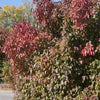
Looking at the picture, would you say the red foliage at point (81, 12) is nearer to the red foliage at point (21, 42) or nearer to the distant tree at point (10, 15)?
the red foliage at point (21, 42)

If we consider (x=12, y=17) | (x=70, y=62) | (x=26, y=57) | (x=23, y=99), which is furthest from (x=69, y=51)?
(x=12, y=17)

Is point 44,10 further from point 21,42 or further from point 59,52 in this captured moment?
point 59,52

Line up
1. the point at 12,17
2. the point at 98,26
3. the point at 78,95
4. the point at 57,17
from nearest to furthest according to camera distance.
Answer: the point at 78,95 → the point at 98,26 → the point at 57,17 → the point at 12,17

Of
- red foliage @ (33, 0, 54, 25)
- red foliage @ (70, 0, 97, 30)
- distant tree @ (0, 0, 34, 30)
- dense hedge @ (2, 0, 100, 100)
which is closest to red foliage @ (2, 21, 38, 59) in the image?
dense hedge @ (2, 0, 100, 100)

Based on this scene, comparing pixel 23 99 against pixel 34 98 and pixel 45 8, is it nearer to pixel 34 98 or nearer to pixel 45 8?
pixel 34 98

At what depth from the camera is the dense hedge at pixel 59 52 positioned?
3.32m

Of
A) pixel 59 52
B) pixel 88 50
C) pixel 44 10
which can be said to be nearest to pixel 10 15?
pixel 44 10

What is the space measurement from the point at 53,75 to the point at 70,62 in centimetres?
43

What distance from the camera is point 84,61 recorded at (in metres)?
3.48

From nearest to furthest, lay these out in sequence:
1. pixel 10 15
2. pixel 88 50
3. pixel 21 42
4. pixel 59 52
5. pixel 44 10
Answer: pixel 88 50 → pixel 59 52 → pixel 21 42 → pixel 44 10 → pixel 10 15

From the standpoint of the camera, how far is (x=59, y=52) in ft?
11.2

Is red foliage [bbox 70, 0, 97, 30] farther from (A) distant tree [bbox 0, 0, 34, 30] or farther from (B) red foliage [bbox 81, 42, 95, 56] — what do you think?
(A) distant tree [bbox 0, 0, 34, 30]

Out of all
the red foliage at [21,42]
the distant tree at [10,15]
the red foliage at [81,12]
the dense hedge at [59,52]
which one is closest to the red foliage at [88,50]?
the dense hedge at [59,52]

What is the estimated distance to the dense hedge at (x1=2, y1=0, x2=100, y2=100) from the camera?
332 cm
